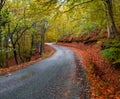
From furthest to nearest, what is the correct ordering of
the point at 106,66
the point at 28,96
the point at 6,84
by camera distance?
the point at 106,66, the point at 6,84, the point at 28,96

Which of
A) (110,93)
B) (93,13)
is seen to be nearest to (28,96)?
(110,93)

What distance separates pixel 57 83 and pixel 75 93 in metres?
1.99

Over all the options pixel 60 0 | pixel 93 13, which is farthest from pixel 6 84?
pixel 93 13

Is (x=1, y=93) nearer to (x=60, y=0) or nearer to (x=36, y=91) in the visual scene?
(x=36, y=91)

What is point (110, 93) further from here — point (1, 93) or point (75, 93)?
point (1, 93)

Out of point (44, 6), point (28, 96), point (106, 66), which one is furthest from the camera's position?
point (106, 66)

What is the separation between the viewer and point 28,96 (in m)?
8.11

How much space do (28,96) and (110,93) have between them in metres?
3.43

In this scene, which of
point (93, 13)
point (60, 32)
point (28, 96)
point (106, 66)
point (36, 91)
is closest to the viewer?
point (28, 96)

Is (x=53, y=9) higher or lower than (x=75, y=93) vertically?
higher

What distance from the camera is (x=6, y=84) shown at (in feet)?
33.0

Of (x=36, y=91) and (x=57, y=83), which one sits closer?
(x=36, y=91)

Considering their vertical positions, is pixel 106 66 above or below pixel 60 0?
below

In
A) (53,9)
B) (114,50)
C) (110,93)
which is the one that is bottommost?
(110,93)
